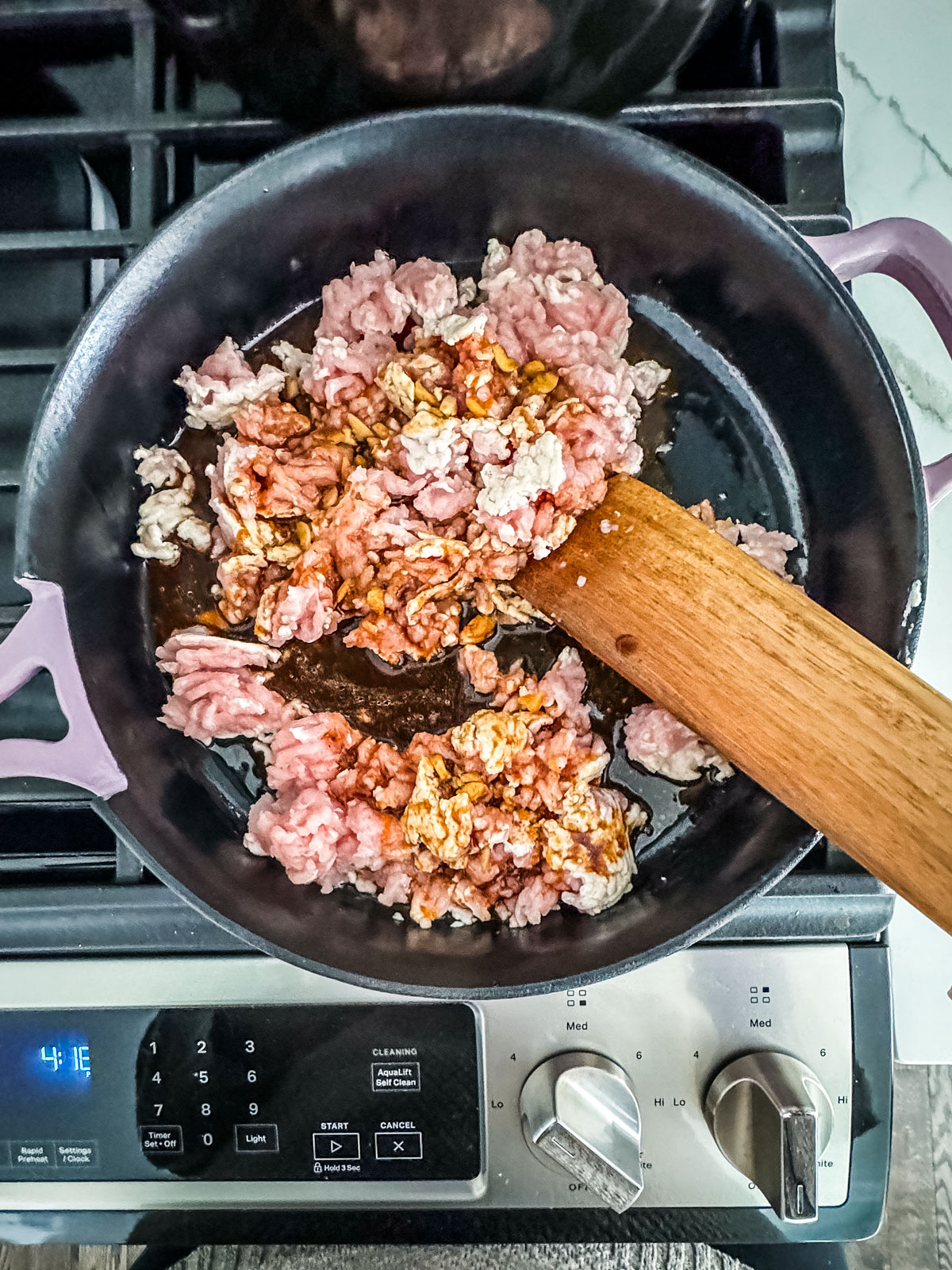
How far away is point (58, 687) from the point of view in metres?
0.87

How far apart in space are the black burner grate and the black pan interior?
7 cm

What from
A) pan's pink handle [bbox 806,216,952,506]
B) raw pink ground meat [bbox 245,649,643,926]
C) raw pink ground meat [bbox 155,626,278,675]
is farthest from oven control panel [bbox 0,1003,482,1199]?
pan's pink handle [bbox 806,216,952,506]

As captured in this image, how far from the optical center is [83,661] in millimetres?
956

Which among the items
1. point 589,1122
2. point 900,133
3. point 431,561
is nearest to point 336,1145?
point 589,1122

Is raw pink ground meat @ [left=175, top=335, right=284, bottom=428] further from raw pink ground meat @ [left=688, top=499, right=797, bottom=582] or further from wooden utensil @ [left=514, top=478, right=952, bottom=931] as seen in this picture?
raw pink ground meat @ [left=688, top=499, right=797, bottom=582]

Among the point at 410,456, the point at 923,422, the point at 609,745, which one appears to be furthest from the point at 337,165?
the point at 923,422

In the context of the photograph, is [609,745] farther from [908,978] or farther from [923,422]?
[923,422]

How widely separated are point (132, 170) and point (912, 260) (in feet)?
2.75

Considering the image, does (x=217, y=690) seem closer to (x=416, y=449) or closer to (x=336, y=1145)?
(x=416, y=449)

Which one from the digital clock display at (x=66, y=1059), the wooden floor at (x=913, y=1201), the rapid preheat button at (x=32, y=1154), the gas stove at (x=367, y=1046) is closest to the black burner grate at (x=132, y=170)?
the gas stove at (x=367, y=1046)

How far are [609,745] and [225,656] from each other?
0.46 metres

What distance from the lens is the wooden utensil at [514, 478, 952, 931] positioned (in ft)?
2.56

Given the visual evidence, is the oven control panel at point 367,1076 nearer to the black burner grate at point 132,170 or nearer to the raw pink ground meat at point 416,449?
the black burner grate at point 132,170

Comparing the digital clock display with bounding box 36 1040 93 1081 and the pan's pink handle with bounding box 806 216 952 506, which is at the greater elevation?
the pan's pink handle with bounding box 806 216 952 506
